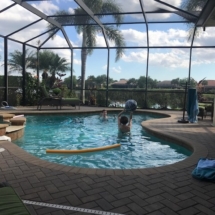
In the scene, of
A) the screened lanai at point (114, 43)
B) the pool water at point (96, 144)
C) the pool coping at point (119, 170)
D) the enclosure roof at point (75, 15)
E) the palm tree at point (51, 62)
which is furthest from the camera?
the palm tree at point (51, 62)

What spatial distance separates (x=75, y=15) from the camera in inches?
418

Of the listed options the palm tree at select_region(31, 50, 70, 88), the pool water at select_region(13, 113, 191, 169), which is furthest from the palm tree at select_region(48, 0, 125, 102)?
the palm tree at select_region(31, 50, 70, 88)

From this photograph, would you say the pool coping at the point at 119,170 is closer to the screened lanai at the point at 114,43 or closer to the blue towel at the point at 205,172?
the blue towel at the point at 205,172

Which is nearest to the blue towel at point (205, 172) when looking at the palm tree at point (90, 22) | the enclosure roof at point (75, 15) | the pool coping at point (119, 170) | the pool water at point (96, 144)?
the pool coping at point (119, 170)

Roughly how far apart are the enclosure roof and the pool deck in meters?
6.52

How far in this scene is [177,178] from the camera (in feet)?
9.86

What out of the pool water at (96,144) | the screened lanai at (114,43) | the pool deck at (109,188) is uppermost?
the screened lanai at (114,43)

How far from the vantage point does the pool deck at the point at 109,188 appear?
7.30 feet

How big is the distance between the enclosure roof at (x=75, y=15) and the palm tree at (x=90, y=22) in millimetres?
43

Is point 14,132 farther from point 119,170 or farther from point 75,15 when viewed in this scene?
point 75,15

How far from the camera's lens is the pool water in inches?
180

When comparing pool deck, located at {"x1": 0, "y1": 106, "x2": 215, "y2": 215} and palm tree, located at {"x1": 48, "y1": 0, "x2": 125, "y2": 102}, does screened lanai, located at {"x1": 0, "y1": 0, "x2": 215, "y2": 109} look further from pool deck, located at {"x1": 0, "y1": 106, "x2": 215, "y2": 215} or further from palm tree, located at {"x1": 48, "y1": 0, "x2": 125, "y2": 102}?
pool deck, located at {"x1": 0, "y1": 106, "x2": 215, "y2": 215}

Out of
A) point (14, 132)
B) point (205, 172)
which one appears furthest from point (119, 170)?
point (14, 132)

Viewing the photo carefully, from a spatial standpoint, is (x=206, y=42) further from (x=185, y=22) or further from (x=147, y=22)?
(x=147, y=22)
